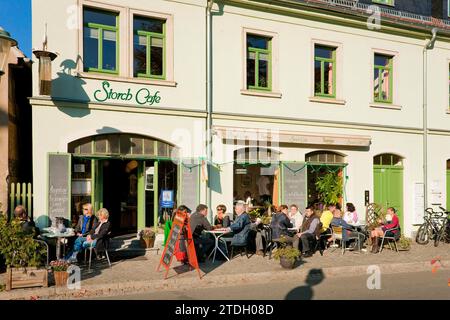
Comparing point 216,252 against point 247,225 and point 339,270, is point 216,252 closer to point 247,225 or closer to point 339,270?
point 247,225

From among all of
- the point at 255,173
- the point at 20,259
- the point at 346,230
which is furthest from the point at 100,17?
the point at 346,230

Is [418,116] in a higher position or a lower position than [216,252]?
higher

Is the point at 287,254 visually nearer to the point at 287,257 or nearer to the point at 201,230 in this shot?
the point at 287,257

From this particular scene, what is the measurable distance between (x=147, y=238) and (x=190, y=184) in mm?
1850

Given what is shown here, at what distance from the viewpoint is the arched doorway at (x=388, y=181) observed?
1534cm

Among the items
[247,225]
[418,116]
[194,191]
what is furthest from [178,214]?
[418,116]

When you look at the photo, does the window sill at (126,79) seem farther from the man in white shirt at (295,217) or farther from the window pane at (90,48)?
the man in white shirt at (295,217)

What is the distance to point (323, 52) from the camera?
14734 mm

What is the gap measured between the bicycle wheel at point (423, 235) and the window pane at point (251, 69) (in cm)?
699

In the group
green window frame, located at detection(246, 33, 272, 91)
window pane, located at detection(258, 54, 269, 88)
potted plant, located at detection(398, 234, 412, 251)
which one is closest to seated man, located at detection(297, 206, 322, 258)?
potted plant, located at detection(398, 234, 412, 251)

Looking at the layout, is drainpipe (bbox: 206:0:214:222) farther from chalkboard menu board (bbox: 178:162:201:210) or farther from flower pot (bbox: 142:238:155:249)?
flower pot (bbox: 142:238:155:249)

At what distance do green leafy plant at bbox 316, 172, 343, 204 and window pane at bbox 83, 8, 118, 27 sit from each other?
25.1 ft

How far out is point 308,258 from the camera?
11320 millimetres

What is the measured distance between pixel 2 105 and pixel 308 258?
8.11m
